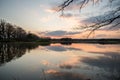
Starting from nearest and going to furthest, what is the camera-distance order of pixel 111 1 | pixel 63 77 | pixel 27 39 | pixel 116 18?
pixel 116 18
pixel 111 1
pixel 63 77
pixel 27 39

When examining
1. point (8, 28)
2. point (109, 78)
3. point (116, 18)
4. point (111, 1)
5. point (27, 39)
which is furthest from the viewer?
point (27, 39)

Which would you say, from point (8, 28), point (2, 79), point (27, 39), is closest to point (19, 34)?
point (27, 39)

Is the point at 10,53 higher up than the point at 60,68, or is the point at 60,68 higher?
the point at 10,53

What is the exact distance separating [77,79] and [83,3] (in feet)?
26.3

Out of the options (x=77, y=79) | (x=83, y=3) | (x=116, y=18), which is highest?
(x=83, y=3)

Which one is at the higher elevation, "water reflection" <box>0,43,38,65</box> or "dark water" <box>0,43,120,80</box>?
"water reflection" <box>0,43,38,65</box>

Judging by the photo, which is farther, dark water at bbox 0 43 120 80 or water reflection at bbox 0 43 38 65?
water reflection at bbox 0 43 38 65

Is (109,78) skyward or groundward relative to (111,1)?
groundward

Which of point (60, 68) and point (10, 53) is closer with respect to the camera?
point (60, 68)

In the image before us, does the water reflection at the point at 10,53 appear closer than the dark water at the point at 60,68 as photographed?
No

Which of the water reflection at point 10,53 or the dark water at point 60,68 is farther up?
the water reflection at point 10,53

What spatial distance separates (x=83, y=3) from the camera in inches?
197

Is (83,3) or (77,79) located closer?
(83,3)

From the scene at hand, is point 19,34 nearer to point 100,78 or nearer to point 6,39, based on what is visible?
point 6,39
